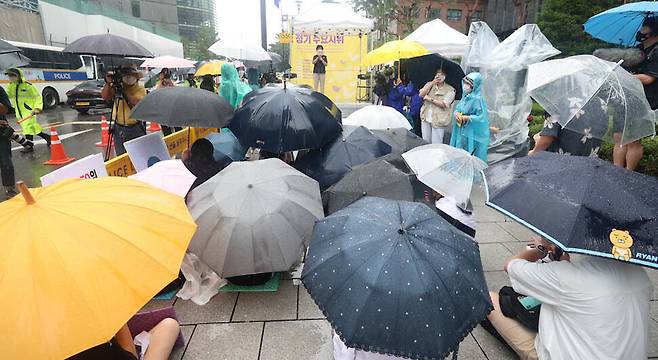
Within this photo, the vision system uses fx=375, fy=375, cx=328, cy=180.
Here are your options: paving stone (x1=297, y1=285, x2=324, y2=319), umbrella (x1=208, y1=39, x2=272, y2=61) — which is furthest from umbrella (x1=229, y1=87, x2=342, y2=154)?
umbrella (x1=208, y1=39, x2=272, y2=61)

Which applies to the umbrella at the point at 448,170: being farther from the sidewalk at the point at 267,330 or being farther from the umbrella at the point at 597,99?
the sidewalk at the point at 267,330

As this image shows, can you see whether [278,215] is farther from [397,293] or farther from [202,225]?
[397,293]

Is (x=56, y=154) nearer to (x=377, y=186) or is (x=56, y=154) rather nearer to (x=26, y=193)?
(x=377, y=186)

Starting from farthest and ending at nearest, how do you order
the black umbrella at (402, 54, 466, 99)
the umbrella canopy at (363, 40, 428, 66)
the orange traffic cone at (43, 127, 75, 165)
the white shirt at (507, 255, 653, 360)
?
the orange traffic cone at (43, 127, 75, 165) < the umbrella canopy at (363, 40, 428, 66) < the black umbrella at (402, 54, 466, 99) < the white shirt at (507, 255, 653, 360)

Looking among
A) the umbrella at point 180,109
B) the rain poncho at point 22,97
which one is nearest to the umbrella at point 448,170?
the umbrella at point 180,109

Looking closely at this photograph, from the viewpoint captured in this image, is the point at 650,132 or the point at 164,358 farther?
the point at 650,132

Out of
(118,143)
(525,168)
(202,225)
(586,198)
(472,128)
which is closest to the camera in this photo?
(586,198)

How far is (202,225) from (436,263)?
2088mm

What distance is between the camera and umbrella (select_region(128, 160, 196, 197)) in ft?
11.4

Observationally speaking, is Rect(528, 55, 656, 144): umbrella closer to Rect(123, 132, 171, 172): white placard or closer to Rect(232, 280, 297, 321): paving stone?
Rect(232, 280, 297, 321): paving stone

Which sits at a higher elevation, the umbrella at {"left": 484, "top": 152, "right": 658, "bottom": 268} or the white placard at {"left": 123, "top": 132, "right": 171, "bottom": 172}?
the umbrella at {"left": 484, "top": 152, "right": 658, "bottom": 268}

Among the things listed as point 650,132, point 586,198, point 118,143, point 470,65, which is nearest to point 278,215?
point 586,198

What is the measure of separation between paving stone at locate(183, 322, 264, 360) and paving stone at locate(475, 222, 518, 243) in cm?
311

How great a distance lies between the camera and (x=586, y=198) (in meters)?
2.04
